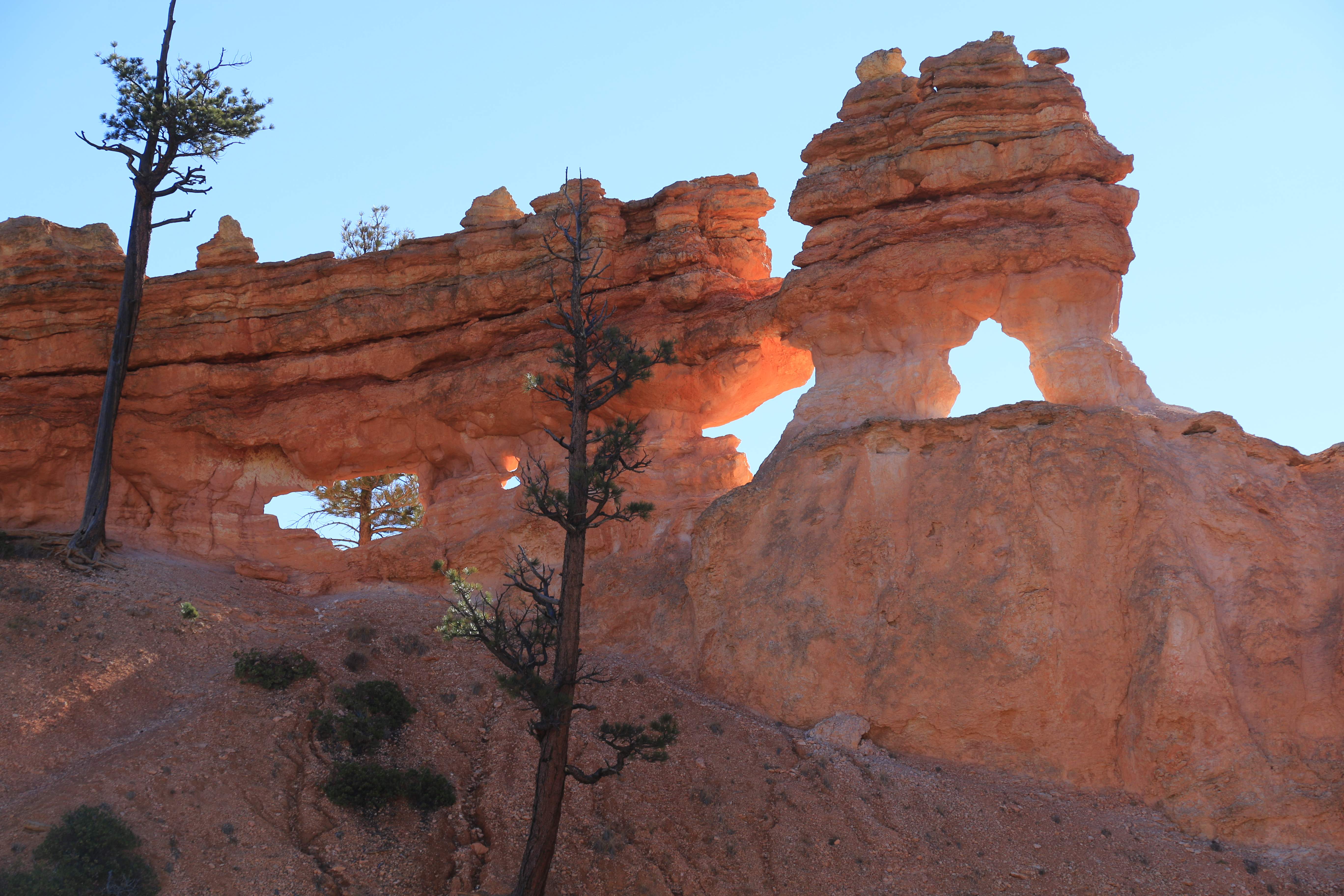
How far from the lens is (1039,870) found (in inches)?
563

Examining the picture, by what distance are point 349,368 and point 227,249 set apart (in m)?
4.27

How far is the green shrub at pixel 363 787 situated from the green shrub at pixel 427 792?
13 centimetres

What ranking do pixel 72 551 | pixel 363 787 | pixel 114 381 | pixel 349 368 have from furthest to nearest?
1. pixel 349 368
2. pixel 114 381
3. pixel 72 551
4. pixel 363 787

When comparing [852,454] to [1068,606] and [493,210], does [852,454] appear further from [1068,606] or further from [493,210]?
[493,210]

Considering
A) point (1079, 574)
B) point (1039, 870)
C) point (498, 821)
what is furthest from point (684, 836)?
point (1079, 574)

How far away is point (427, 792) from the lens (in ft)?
52.4

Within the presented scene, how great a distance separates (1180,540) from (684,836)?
336 inches

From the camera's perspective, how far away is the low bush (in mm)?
15594

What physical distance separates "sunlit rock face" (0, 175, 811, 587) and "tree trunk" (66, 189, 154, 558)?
0.88 metres

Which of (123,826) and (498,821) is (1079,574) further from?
(123,826)

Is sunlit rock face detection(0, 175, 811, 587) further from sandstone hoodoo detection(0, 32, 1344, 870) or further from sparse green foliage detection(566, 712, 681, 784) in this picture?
sparse green foliage detection(566, 712, 681, 784)

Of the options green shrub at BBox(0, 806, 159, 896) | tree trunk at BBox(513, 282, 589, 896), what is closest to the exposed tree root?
green shrub at BBox(0, 806, 159, 896)

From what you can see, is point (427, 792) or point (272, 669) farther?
point (272, 669)

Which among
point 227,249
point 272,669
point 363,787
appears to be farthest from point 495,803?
point 227,249
